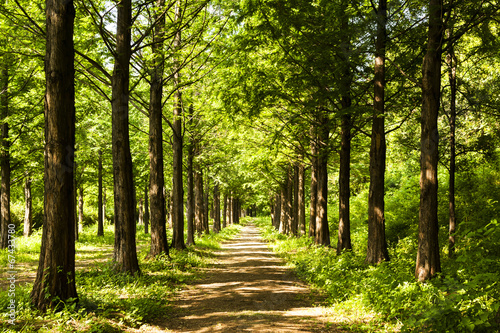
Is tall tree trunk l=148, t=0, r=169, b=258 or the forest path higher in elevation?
tall tree trunk l=148, t=0, r=169, b=258

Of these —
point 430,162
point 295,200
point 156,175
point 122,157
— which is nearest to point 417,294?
point 430,162

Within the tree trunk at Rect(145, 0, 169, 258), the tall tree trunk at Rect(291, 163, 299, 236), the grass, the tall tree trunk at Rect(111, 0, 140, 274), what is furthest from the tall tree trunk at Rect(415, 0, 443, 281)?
the tall tree trunk at Rect(291, 163, 299, 236)

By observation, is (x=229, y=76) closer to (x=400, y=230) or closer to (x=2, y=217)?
(x=400, y=230)

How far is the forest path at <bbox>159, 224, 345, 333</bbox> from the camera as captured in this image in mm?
6480

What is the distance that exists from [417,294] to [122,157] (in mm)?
7987

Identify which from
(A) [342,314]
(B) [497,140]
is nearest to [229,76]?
(A) [342,314]

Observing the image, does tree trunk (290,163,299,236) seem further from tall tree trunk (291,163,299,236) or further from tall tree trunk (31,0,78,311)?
tall tree trunk (31,0,78,311)

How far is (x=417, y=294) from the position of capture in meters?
6.11

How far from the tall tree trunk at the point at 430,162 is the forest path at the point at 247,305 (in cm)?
260

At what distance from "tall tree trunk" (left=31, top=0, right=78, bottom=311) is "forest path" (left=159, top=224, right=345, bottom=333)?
215 centimetres

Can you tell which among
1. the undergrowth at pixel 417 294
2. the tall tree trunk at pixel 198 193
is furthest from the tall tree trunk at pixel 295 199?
the undergrowth at pixel 417 294

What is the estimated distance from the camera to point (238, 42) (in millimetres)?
10758

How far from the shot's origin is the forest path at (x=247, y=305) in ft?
21.3

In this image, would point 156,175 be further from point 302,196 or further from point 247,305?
point 302,196
